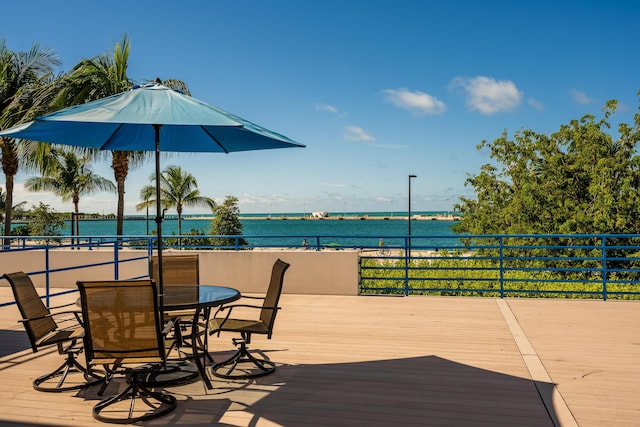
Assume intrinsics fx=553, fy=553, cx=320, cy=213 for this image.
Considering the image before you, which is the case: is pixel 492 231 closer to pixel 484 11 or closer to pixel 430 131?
pixel 484 11

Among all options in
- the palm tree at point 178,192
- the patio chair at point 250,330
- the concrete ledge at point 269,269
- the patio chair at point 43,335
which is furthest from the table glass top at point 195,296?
the palm tree at point 178,192

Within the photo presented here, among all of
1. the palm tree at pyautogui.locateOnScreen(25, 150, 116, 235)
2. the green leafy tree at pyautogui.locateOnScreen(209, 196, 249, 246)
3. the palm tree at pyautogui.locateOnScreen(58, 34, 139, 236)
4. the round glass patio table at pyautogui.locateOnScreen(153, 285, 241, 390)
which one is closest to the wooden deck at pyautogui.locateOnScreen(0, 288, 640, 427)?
the round glass patio table at pyautogui.locateOnScreen(153, 285, 241, 390)

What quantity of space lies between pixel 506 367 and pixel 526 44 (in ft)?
72.3

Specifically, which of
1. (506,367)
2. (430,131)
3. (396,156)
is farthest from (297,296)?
(396,156)

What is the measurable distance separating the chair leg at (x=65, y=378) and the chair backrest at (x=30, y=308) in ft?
0.96

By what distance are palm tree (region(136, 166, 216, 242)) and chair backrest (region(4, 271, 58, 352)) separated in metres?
34.6

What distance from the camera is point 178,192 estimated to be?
129ft

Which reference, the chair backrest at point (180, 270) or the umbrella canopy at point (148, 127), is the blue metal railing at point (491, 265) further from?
the umbrella canopy at point (148, 127)

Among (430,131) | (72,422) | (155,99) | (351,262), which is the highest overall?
(430,131)

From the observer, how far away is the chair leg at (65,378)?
4120mm

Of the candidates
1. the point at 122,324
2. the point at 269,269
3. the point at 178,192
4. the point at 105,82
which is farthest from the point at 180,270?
the point at 178,192

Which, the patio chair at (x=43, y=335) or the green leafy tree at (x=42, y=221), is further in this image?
Answer: the green leafy tree at (x=42, y=221)

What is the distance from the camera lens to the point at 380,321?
6.77 meters

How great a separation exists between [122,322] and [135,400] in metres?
0.76
